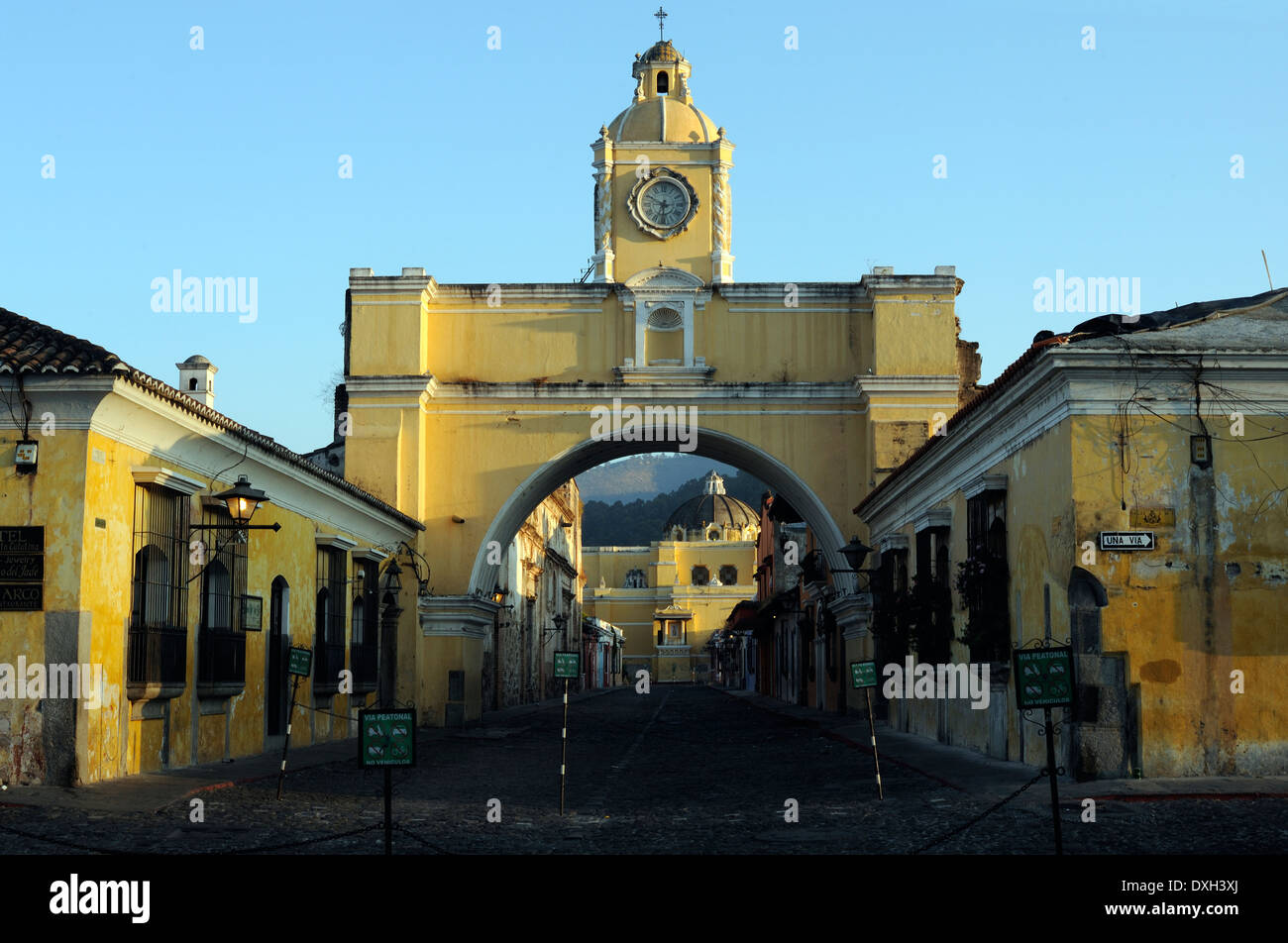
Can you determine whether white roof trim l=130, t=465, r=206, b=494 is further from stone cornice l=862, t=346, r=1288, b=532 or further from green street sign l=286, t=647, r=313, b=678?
stone cornice l=862, t=346, r=1288, b=532

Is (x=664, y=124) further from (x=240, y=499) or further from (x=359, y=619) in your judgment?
(x=240, y=499)

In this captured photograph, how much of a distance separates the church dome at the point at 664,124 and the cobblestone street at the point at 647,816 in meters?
15.6

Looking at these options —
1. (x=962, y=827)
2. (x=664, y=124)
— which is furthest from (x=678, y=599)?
(x=962, y=827)

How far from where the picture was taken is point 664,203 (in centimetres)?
2959

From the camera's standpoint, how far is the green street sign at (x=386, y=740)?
9.34m

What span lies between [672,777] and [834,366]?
1369 cm

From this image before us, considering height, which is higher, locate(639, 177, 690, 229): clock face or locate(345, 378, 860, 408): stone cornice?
locate(639, 177, 690, 229): clock face

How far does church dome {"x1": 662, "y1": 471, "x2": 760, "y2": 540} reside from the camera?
322ft

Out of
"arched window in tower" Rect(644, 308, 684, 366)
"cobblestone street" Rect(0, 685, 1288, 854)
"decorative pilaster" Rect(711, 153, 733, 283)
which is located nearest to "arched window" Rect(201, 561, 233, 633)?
"cobblestone street" Rect(0, 685, 1288, 854)

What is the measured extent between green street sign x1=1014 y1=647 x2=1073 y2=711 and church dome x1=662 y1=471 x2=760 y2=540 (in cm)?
8771

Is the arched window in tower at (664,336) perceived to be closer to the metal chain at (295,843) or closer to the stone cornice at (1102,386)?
the stone cornice at (1102,386)

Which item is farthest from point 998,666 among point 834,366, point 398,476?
point 398,476
